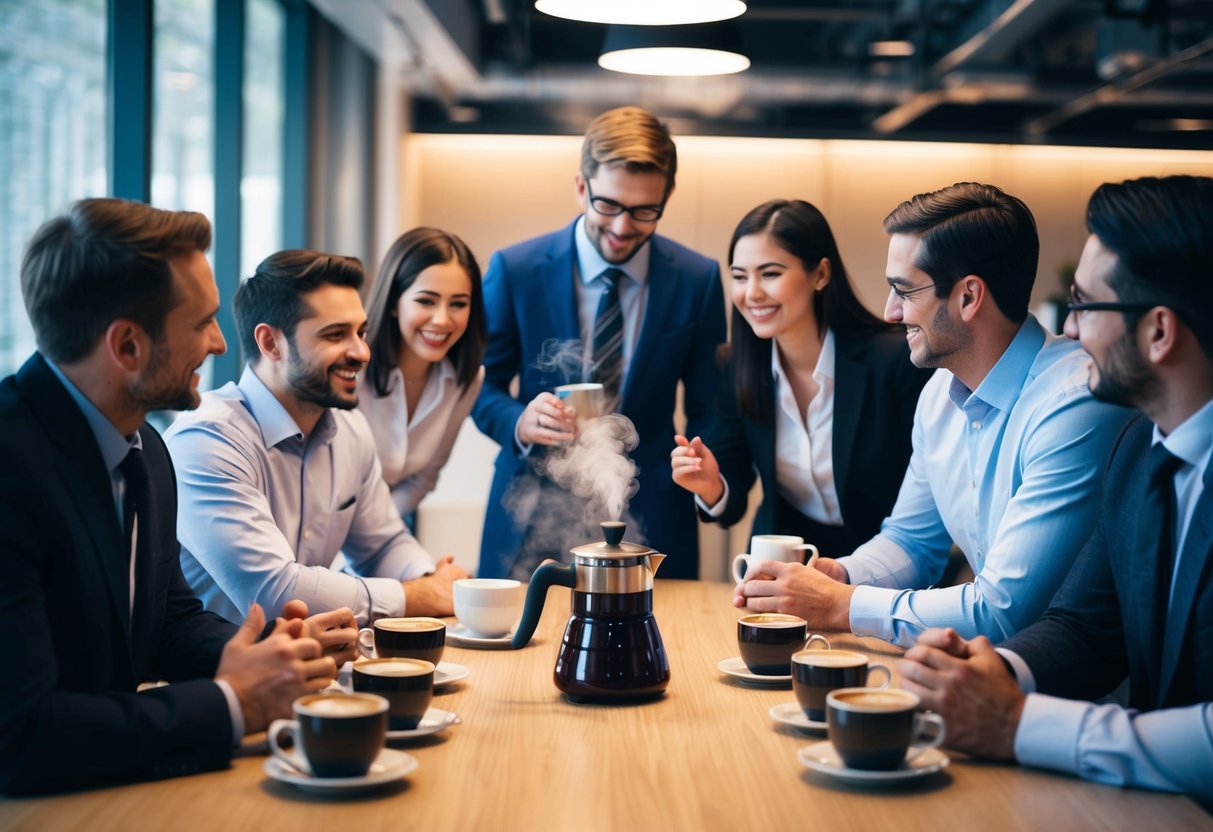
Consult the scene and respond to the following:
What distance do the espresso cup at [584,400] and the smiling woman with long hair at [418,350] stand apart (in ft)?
1.64

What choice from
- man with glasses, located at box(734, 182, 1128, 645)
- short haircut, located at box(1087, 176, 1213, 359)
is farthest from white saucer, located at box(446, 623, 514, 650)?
short haircut, located at box(1087, 176, 1213, 359)

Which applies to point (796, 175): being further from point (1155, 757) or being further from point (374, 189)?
point (1155, 757)

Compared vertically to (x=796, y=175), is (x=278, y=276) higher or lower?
lower

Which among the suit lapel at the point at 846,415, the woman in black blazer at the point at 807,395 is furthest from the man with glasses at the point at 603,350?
the suit lapel at the point at 846,415

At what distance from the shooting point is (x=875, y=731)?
1.50 m

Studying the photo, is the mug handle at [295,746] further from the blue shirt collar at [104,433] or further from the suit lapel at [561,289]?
the suit lapel at [561,289]

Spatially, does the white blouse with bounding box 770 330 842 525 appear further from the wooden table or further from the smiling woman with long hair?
the wooden table

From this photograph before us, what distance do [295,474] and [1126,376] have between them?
1.68 meters

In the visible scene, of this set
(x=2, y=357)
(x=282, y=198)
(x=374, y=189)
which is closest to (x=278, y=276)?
(x=2, y=357)

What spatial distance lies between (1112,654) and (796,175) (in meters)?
6.18

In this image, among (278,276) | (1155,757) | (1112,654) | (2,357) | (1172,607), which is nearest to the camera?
(1155,757)

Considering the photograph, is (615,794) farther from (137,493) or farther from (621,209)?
(621,209)

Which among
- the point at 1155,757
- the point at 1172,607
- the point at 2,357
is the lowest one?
the point at 1155,757

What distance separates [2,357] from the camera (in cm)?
352
